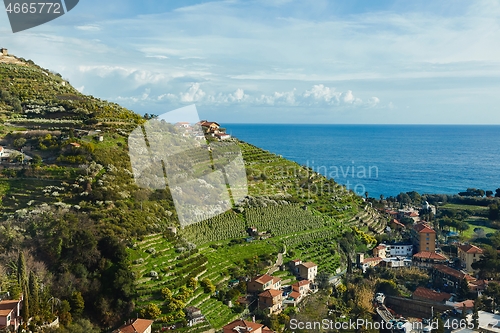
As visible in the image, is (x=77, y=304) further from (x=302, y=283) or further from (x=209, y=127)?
(x=209, y=127)

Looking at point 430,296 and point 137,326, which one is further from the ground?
point 137,326

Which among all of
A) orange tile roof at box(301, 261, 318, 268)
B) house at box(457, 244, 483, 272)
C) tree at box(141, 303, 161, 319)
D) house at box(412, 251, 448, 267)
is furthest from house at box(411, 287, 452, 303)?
tree at box(141, 303, 161, 319)

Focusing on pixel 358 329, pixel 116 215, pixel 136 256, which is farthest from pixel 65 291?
pixel 358 329

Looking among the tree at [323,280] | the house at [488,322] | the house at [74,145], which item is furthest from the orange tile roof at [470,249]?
the house at [74,145]

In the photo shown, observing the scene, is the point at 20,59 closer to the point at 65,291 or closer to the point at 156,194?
the point at 156,194

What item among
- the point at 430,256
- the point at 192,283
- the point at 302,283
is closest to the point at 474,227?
the point at 430,256

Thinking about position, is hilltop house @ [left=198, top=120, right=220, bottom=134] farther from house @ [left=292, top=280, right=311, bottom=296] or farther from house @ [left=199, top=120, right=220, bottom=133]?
house @ [left=292, top=280, right=311, bottom=296]
